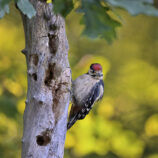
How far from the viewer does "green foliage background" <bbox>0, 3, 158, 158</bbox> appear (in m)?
4.62

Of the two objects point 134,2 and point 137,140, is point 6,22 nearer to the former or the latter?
point 137,140

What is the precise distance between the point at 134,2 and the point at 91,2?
212mm

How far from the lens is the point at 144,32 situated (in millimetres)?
6633

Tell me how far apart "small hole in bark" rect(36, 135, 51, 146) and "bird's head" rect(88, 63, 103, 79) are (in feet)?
4.44

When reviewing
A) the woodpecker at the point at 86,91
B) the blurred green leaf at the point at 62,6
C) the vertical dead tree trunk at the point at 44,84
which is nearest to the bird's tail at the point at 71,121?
the woodpecker at the point at 86,91

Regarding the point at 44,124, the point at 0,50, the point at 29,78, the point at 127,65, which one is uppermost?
the point at 127,65

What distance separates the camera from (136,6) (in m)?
1.67

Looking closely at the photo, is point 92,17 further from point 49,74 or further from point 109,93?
point 109,93

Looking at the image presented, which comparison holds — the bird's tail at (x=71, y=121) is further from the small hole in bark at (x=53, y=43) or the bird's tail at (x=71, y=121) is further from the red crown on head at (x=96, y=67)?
the small hole in bark at (x=53, y=43)

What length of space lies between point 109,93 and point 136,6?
399 cm

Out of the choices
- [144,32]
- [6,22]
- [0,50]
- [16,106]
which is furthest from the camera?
[144,32]

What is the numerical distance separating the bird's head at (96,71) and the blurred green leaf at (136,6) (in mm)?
2397

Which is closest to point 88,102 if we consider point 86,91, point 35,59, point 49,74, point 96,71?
point 86,91

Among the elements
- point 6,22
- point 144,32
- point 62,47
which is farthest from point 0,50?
point 144,32
